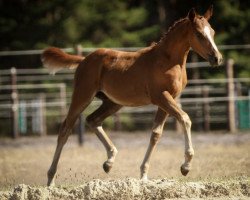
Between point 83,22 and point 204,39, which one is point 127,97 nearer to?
point 204,39

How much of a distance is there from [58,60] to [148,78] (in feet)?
6.07

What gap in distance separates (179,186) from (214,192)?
0.34m

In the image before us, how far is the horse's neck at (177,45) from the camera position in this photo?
306 inches

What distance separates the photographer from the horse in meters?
7.49

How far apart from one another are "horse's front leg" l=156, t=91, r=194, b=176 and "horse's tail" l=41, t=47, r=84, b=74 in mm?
1897

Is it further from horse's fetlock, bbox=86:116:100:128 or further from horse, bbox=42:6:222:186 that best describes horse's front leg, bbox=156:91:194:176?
horse's fetlock, bbox=86:116:100:128

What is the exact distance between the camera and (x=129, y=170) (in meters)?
9.63

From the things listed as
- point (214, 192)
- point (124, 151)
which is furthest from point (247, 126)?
point (214, 192)

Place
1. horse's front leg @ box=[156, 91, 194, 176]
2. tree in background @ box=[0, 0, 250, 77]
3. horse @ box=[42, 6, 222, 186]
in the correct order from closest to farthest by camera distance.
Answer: horse's front leg @ box=[156, 91, 194, 176]
horse @ box=[42, 6, 222, 186]
tree in background @ box=[0, 0, 250, 77]

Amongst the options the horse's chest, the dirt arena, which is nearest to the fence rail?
the dirt arena

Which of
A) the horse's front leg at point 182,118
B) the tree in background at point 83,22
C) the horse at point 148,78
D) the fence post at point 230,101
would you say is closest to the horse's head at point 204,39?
the horse at point 148,78

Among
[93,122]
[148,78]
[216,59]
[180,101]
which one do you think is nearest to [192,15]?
[216,59]

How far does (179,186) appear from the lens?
655cm

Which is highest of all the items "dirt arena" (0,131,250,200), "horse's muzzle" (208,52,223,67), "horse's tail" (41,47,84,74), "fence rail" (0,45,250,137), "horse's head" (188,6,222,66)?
"horse's head" (188,6,222,66)
